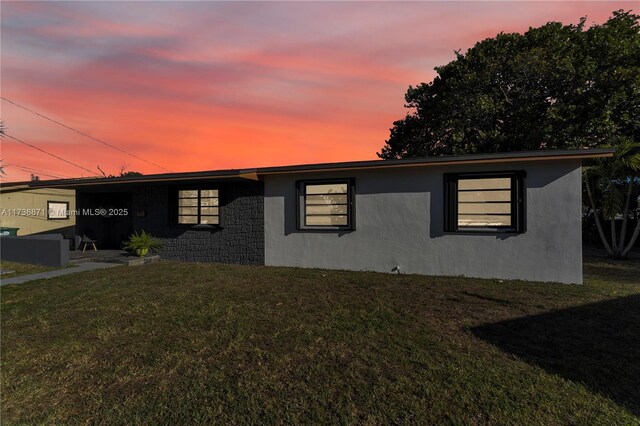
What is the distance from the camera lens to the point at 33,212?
16.3 metres

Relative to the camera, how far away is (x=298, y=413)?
235 cm

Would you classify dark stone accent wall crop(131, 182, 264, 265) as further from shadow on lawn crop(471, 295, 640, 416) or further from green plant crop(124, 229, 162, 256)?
shadow on lawn crop(471, 295, 640, 416)

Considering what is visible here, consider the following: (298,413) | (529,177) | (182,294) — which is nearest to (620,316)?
(529,177)

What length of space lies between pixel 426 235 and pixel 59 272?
33.1 feet

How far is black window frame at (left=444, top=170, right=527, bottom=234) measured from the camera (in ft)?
23.0

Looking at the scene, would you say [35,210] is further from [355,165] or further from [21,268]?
[355,165]

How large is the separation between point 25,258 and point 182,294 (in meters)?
8.07

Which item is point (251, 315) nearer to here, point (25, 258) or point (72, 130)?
point (25, 258)

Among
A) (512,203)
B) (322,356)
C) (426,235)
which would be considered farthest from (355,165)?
(322,356)

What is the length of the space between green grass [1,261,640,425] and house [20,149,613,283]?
1453 millimetres

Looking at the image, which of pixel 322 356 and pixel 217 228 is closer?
pixel 322 356

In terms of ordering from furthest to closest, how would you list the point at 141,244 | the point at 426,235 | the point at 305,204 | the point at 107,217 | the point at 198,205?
the point at 107,217
the point at 198,205
the point at 141,244
the point at 305,204
the point at 426,235

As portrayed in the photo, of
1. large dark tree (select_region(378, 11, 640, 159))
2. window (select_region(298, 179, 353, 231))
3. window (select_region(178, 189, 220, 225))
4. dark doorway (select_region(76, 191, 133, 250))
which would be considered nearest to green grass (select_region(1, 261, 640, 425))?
window (select_region(298, 179, 353, 231))

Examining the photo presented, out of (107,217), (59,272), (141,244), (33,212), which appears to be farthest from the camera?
(33,212)
